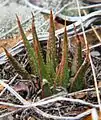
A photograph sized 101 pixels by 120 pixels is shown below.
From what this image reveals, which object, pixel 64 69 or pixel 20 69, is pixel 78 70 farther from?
pixel 20 69

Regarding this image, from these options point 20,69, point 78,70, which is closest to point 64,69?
point 78,70

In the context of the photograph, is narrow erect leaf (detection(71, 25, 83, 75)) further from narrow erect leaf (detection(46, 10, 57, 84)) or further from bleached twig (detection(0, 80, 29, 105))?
bleached twig (detection(0, 80, 29, 105))

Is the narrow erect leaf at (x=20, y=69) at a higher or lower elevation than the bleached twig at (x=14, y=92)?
higher

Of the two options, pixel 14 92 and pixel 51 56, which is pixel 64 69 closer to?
pixel 51 56

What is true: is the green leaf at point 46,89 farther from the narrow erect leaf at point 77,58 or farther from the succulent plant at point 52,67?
the narrow erect leaf at point 77,58

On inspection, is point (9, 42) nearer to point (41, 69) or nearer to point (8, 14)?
point (8, 14)

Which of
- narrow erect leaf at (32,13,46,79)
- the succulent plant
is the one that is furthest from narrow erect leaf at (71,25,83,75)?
narrow erect leaf at (32,13,46,79)

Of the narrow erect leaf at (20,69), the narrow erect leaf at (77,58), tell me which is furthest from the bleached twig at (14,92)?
the narrow erect leaf at (77,58)
